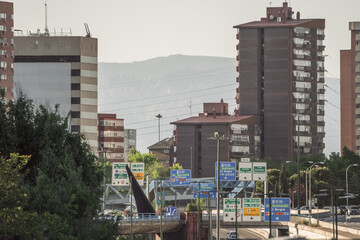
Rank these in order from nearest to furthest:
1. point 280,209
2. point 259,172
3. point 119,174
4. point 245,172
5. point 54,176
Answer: point 54,176 < point 280,209 < point 245,172 < point 259,172 < point 119,174

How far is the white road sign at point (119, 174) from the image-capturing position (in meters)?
162

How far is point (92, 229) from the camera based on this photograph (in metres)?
73.6

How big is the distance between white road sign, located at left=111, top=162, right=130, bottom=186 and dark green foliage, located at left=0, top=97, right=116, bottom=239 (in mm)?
80959

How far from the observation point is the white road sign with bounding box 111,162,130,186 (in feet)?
530

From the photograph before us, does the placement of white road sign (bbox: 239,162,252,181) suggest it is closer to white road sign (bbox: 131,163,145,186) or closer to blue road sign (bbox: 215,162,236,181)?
blue road sign (bbox: 215,162,236,181)

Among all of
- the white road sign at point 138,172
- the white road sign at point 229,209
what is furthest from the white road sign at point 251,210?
the white road sign at point 138,172

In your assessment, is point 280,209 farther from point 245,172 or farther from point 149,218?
point 245,172

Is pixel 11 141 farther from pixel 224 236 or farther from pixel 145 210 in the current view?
pixel 224 236

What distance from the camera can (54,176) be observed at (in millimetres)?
74812

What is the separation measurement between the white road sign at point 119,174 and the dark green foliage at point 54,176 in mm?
80959

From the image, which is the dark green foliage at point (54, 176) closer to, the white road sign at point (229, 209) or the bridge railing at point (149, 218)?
the white road sign at point (229, 209)

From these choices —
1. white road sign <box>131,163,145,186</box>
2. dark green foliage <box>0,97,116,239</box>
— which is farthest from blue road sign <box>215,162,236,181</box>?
dark green foliage <box>0,97,116,239</box>

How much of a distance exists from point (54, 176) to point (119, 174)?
87.2 meters

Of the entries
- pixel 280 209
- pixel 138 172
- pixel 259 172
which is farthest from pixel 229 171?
pixel 280 209
